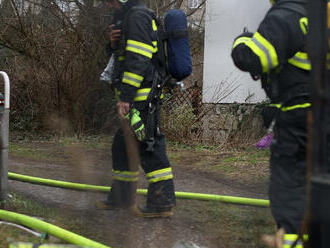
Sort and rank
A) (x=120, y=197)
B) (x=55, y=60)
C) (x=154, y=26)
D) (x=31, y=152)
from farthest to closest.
Answer: (x=55, y=60)
(x=31, y=152)
(x=120, y=197)
(x=154, y=26)

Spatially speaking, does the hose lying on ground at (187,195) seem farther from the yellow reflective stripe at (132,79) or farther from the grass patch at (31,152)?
the grass patch at (31,152)

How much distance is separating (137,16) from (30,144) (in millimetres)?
6460

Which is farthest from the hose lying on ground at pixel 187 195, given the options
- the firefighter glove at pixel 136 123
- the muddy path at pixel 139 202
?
the firefighter glove at pixel 136 123

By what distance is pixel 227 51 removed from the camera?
10.7 metres

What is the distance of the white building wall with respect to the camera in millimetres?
9836

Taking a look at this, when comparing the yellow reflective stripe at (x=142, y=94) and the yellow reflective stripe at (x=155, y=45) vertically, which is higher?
the yellow reflective stripe at (x=155, y=45)

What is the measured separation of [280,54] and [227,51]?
321 inches

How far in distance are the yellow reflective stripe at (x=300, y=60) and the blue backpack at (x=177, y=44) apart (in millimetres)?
1492

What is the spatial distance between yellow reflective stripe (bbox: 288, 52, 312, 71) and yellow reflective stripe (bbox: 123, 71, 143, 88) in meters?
1.51

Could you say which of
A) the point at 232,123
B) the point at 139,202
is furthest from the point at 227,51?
the point at 139,202

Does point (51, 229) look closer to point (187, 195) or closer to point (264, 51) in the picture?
point (187, 195)

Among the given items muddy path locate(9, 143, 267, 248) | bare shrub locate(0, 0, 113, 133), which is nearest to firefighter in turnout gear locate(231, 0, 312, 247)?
muddy path locate(9, 143, 267, 248)

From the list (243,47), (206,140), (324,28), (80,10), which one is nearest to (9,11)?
(80,10)

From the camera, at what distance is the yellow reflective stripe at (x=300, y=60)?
276 cm
